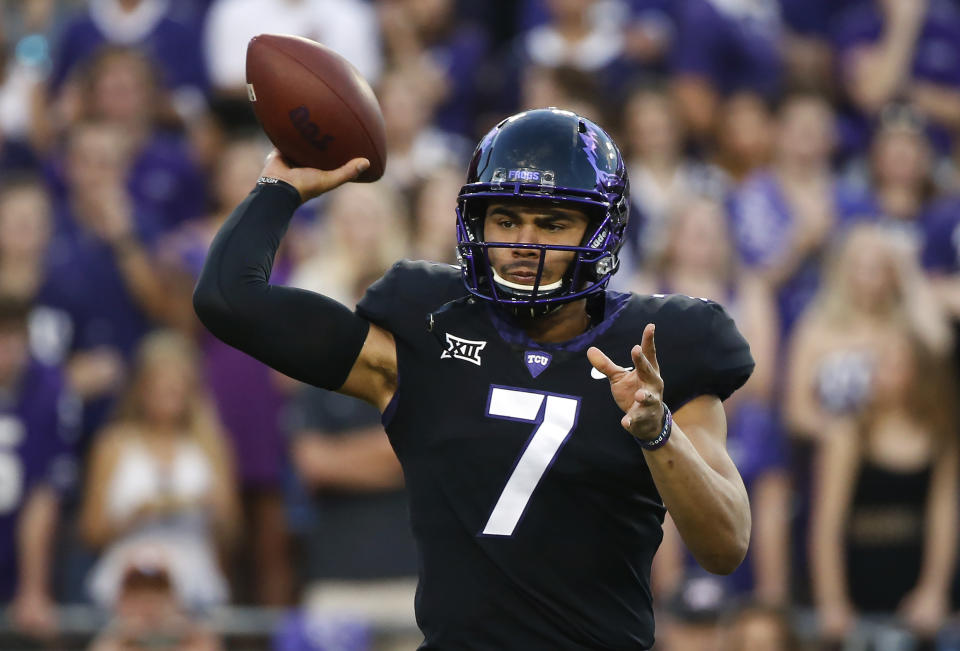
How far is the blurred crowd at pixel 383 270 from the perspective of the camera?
664 centimetres

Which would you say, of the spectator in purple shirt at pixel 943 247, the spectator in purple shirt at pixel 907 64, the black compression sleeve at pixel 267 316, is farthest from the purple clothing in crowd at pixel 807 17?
the black compression sleeve at pixel 267 316

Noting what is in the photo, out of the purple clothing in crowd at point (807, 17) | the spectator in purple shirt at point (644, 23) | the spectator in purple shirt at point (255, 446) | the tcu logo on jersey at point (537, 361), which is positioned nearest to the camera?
the tcu logo on jersey at point (537, 361)

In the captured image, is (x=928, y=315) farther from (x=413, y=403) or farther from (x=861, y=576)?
(x=413, y=403)

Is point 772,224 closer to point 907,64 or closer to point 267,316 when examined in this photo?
point 907,64

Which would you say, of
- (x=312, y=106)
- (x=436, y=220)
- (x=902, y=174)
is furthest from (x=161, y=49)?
(x=312, y=106)

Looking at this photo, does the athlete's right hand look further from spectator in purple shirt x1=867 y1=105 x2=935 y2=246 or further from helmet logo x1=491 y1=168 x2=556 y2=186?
spectator in purple shirt x1=867 y1=105 x2=935 y2=246

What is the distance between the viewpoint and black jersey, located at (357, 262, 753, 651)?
3240mm

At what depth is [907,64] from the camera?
888 centimetres

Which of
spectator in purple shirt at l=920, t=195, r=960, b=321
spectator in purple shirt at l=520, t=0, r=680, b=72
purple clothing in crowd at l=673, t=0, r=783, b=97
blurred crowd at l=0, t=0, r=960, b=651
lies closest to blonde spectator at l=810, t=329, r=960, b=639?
blurred crowd at l=0, t=0, r=960, b=651

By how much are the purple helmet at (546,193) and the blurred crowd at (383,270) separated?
291 centimetres

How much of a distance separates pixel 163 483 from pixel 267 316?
11.7 feet

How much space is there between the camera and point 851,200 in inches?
316

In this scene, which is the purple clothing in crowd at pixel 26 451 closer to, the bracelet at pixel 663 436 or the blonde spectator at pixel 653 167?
the blonde spectator at pixel 653 167

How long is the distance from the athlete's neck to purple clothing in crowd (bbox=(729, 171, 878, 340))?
427cm
